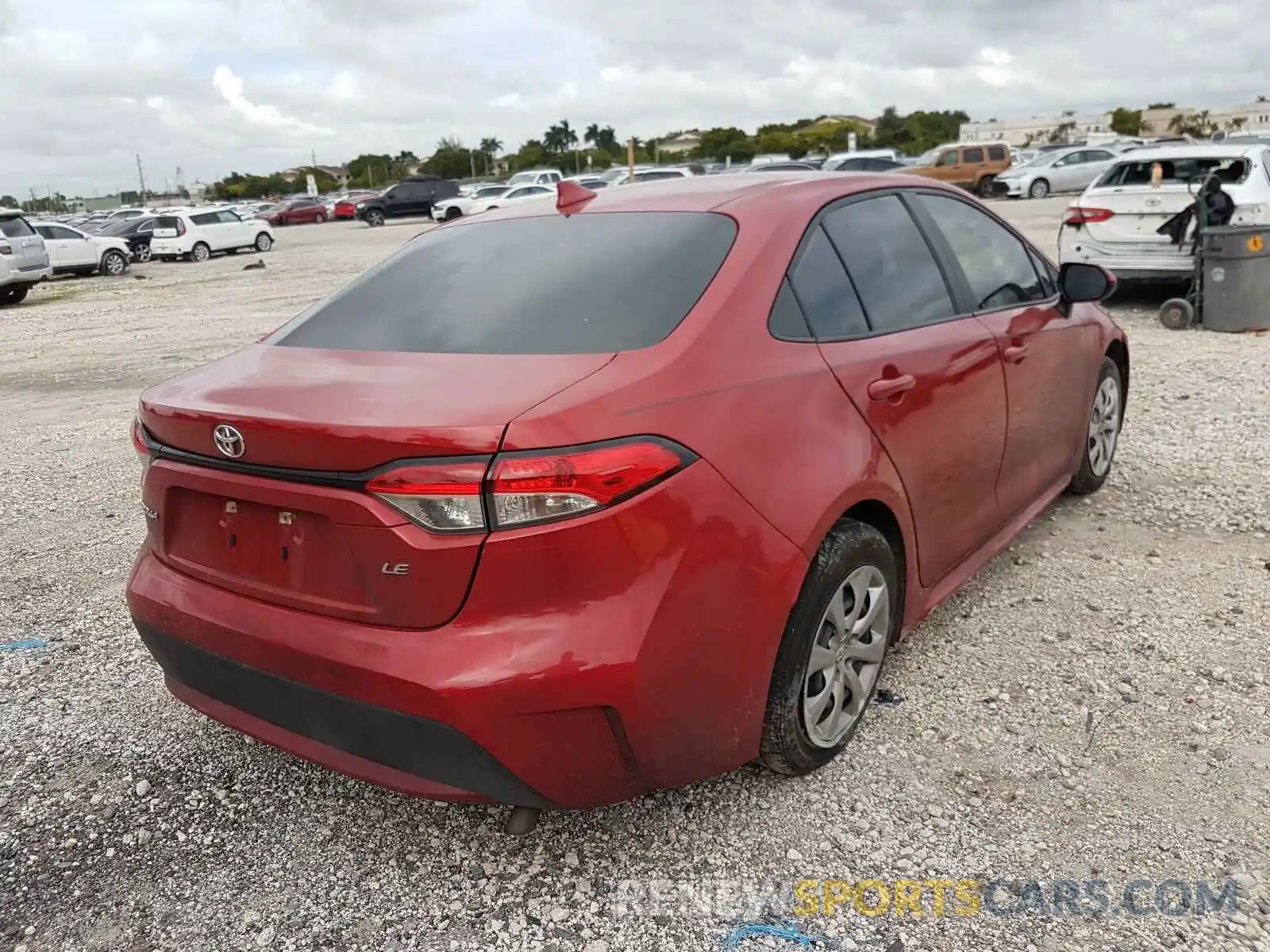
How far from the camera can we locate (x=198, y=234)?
28625 millimetres

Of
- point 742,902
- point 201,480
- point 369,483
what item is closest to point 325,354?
point 201,480

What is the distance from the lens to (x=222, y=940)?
242 cm

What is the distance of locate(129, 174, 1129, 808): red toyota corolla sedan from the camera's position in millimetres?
2150

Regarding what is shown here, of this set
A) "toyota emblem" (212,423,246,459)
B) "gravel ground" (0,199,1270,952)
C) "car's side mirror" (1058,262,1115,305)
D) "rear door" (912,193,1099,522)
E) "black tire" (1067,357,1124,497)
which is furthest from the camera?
"black tire" (1067,357,1124,497)

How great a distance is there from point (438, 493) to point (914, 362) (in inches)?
64.2

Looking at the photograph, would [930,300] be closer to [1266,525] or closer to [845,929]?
[845,929]

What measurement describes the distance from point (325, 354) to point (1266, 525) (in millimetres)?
4207

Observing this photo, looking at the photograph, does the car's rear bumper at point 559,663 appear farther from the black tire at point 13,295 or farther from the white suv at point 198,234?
the white suv at point 198,234

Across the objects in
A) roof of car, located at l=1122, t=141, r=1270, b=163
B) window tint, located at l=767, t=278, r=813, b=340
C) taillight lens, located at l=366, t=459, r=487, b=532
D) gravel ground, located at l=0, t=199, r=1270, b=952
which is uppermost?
roof of car, located at l=1122, t=141, r=1270, b=163

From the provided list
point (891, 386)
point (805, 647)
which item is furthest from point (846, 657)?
point (891, 386)

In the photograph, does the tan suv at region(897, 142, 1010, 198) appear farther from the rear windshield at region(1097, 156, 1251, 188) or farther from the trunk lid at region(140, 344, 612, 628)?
the trunk lid at region(140, 344, 612, 628)

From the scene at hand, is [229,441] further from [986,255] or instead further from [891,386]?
[986,255]

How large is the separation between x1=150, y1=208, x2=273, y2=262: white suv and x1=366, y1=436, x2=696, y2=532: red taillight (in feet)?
97.4

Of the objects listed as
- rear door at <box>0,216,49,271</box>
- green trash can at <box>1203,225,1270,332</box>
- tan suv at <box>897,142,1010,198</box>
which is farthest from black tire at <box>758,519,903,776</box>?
tan suv at <box>897,142,1010,198</box>
